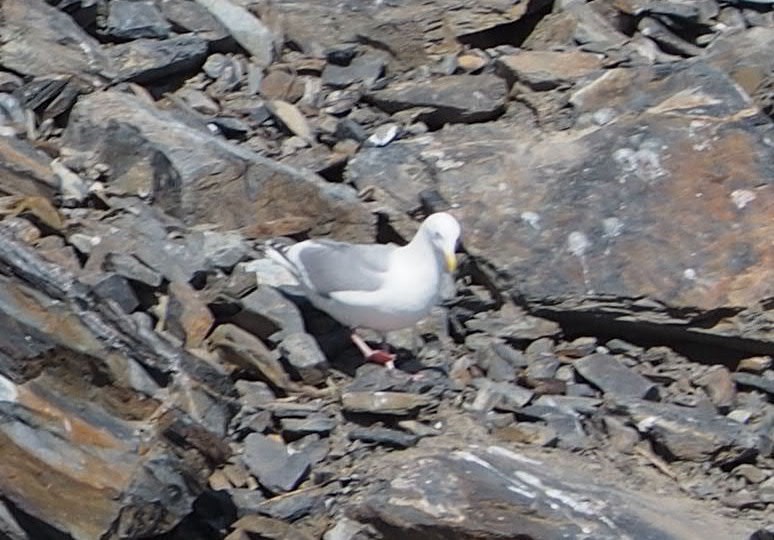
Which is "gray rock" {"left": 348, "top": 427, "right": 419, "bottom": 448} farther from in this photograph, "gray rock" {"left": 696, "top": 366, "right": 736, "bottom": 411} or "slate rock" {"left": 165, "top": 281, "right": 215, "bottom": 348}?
"gray rock" {"left": 696, "top": 366, "right": 736, "bottom": 411}

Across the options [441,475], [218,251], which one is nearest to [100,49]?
[218,251]

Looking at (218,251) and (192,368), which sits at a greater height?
(192,368)

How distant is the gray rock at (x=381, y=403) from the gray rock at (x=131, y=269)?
117cm

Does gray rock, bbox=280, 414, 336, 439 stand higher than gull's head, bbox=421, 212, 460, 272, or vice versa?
gull's head, bbox=421, 212, 460, 272

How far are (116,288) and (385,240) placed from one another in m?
2.02

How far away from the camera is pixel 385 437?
8062mm

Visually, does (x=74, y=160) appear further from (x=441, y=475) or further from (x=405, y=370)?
(x=441, y=475)

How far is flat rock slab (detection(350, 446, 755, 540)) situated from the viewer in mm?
7258


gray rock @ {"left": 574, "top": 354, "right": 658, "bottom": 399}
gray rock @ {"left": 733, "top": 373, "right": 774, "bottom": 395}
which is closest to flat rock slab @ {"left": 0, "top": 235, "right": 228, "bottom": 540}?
gray rock @ {"left": 574, "top": 354, "right": 658, "bottom": 399}

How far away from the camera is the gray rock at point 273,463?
7766 millimetres

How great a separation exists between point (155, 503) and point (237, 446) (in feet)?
4.09

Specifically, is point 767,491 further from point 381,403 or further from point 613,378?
point 381,403

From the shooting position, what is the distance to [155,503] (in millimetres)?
6781

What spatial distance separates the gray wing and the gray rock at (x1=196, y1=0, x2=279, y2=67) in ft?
10.9
